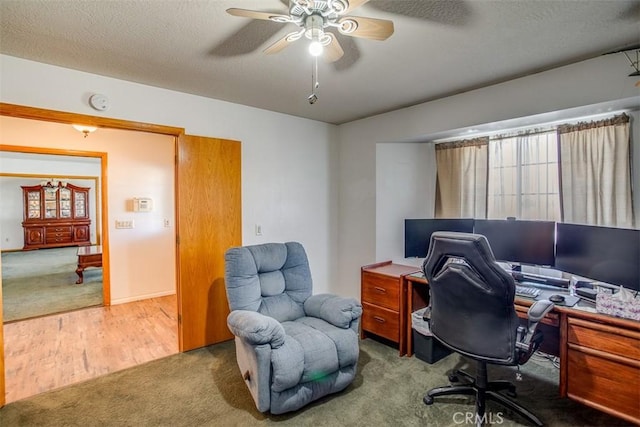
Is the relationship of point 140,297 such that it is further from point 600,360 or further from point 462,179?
point 600,360

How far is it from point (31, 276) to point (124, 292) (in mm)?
2955

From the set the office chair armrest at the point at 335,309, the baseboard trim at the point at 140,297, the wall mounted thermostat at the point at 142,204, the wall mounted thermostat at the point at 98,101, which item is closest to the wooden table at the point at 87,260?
the baseboard trim at the point at 140,297

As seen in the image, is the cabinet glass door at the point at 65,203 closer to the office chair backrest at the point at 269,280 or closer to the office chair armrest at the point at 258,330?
the office chair backrest at the point at 269,280

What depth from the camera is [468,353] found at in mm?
1963

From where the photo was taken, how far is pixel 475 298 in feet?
6.23

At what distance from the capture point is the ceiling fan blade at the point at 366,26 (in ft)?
4.65

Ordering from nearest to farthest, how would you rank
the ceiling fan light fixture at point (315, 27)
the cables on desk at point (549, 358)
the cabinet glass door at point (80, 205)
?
the ceiling fan light fixture at point (315, 27)
the cables on desk at point (549, 358)
the cabinet glass door at point (80, 205)

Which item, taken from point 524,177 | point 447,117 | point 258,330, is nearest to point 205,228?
point 258,330

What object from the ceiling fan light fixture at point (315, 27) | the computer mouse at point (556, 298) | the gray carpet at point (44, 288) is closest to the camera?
the ceiling fan light fixture at point (315, 27)

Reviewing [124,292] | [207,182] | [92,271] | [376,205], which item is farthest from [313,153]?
[92,271]

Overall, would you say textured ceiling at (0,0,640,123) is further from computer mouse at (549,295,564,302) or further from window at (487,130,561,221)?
computer mouse at (549,295,564,302)

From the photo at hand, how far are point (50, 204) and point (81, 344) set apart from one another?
331 inches

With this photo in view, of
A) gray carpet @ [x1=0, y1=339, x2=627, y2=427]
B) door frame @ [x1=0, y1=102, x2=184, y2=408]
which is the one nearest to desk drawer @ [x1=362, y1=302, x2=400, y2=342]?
gray carpet @ [x1=0, y1=339, x2=627, y2=427]

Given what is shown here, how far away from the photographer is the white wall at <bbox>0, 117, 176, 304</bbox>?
14.0 ft
